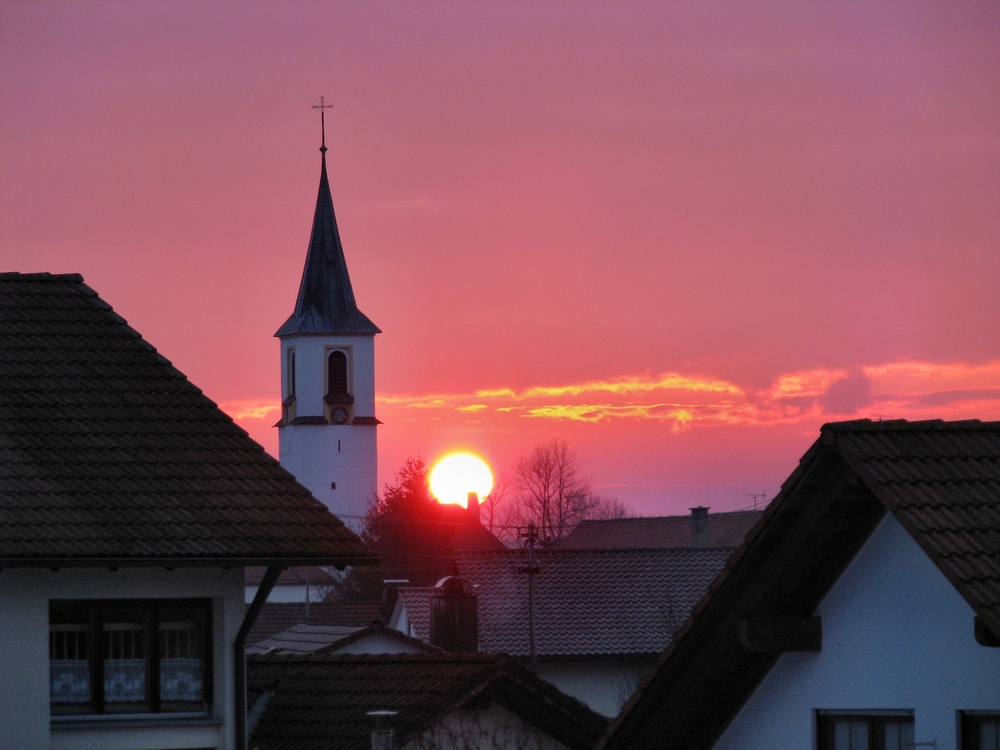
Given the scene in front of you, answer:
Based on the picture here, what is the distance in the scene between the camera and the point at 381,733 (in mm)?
13930

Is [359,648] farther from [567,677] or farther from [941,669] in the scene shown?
[941,669]

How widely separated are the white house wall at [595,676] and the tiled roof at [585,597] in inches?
13.3

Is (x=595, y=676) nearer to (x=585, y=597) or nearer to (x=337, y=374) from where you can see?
(x=585, y=597)

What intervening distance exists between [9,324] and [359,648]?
A: 56.7 ft

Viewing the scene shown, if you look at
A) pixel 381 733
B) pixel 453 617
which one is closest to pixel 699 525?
pixel 453 617

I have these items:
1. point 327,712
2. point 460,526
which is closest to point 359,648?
point 327,712

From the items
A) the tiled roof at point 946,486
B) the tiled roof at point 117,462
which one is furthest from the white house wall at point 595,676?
the tiled roof at point 946,486

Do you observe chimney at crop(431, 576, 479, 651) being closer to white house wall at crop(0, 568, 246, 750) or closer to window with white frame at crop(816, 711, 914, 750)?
white house wall at crop(0, 568, 246, 750)

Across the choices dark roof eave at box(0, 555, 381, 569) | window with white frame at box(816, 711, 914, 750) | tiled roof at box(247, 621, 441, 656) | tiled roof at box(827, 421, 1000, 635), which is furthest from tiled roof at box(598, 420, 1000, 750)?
tiled roof at box(247, 621, 441, 656)

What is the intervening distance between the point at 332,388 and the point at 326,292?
6.65 m

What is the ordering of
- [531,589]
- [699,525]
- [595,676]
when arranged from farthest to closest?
[699,525] < [531,589] < [595,676]

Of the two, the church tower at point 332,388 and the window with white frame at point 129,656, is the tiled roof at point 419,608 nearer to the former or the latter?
the window with white frame at point 129,656

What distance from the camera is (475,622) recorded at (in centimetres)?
4003

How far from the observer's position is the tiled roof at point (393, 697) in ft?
51.8
